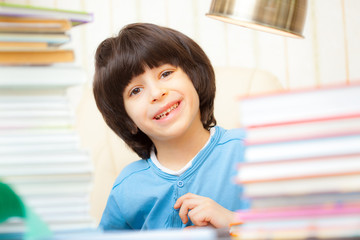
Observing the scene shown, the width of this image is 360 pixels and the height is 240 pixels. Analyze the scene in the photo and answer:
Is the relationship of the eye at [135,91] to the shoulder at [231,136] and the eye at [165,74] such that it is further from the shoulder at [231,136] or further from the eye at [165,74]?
the shoulder at [231,136]

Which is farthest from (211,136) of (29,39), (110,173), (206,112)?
(29,39)

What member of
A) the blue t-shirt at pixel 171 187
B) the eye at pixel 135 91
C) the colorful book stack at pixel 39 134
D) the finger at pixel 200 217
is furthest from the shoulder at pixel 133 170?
the colorful book stack at pixel 39 134

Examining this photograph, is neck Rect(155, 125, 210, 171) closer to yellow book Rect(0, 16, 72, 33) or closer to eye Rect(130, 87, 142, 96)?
eye Rect(130, 87, 142, 96)

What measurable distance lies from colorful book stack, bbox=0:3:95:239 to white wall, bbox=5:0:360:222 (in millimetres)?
1210

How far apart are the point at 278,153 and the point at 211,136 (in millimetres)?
1057

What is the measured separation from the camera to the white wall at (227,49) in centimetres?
177

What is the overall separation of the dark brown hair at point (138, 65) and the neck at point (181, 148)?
0.09m

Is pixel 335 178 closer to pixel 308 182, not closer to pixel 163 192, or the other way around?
pixel 308 182

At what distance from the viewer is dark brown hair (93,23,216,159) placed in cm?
137

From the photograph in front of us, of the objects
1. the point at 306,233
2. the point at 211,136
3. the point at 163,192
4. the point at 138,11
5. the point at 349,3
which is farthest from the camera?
the point at 138,11

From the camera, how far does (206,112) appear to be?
162 centimetres

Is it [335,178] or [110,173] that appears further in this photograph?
[110,173]

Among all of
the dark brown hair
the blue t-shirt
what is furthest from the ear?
the blue t-shirt

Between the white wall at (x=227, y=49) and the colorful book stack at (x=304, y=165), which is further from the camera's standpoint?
the white wall at (x=227, y=49)
